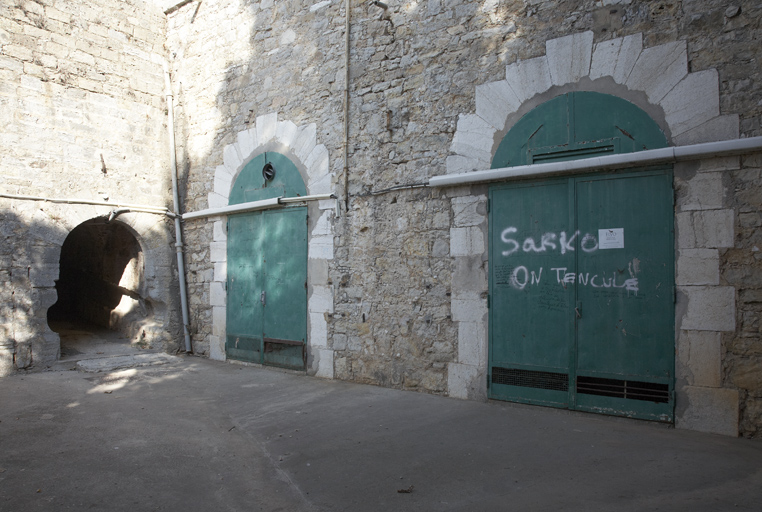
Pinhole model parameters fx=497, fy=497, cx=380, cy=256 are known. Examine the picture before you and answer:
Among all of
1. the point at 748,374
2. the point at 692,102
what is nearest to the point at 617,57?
the point at 692,102

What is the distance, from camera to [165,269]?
24.1 feet

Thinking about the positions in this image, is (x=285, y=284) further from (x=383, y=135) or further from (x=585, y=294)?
(x=585, y=294)

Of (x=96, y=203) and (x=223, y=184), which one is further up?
(x=223, y=184)

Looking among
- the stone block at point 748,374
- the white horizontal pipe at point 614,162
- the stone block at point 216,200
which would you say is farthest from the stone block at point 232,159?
the stone block at point 748,374

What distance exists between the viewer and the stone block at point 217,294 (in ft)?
23.0

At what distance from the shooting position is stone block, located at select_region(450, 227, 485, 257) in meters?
4.73

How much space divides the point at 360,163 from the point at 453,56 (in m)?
1.48

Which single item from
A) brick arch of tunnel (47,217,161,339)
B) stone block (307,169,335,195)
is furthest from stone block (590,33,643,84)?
brick arch of tunnel (47,217,161,339)

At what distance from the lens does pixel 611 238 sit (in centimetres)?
411

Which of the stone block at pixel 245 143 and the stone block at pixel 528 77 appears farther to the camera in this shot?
the stone block at pixel 245 143

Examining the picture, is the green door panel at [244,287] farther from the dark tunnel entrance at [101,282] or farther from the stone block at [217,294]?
the dark tunnel entrance at [101,282]

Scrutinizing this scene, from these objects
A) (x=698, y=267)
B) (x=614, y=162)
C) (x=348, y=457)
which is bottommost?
(x=348, y=457)

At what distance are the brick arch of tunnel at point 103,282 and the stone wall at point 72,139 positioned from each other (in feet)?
1.66

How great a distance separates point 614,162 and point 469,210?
4.38 feet
